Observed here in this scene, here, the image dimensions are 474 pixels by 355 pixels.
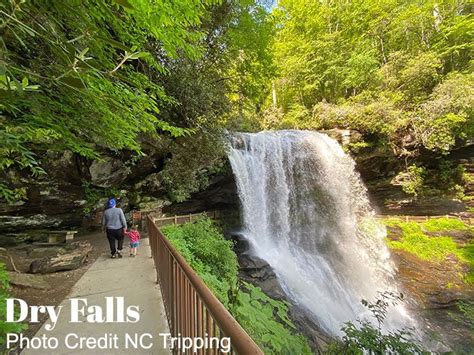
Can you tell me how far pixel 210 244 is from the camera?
7.10 metres

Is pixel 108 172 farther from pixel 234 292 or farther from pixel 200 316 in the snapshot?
pixel 200 316

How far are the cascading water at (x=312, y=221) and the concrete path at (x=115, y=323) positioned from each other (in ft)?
18.4

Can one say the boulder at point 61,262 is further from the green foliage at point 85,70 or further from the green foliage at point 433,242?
the green foliage at point 433,242

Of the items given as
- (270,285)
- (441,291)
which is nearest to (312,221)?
(441,291)

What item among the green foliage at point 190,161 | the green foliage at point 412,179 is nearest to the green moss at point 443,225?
the green foliage at point 412,179

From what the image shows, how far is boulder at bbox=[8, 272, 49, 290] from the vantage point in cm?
460

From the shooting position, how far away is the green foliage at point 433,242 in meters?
12.4

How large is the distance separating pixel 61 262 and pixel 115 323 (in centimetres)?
359

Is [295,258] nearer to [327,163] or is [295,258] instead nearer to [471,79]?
[327,163]

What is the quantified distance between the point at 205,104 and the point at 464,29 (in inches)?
783

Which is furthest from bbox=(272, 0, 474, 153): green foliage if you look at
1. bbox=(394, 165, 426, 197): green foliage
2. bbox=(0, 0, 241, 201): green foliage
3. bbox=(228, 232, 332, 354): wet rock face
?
bbox=(0, 0, 241, 201): green foliage

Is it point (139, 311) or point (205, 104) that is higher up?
point (205, 104)

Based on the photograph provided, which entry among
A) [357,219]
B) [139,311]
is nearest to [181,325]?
[139,311]

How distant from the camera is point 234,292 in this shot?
9.53ft
